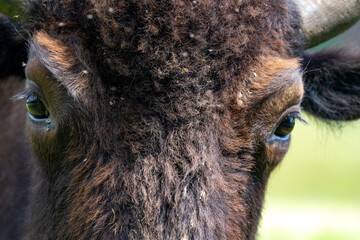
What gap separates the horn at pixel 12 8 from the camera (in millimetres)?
3682

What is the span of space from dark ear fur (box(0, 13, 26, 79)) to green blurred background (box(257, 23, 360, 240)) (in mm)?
5355

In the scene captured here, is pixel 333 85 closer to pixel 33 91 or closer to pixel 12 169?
pixel 33 91

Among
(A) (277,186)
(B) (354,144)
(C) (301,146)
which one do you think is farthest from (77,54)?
(B) (354,144)

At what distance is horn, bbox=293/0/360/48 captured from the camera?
159 inches

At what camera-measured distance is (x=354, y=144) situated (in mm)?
20641

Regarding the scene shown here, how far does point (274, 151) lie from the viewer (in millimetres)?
3625

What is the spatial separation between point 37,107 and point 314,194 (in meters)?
14.6

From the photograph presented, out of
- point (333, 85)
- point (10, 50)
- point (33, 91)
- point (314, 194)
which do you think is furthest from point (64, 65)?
point (314, 194)

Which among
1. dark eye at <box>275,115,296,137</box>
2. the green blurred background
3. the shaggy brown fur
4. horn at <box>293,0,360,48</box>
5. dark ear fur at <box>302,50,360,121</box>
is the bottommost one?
the green blurred background

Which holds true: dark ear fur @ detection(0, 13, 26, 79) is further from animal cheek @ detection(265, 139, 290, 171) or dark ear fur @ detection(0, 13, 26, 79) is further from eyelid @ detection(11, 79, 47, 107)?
animal cheek @ detection(265, 139, 290, 171)

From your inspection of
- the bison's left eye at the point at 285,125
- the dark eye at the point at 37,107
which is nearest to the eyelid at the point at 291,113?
the bison's left eye at the point at 285,125

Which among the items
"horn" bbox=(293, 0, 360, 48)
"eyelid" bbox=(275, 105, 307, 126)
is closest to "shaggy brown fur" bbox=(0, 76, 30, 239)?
"eyelid" bbox=(275, 105, 307, 126)

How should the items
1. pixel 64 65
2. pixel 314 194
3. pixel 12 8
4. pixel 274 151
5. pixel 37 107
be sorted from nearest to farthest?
pixel 64 65, pixel 37 107, pixel 274 151, pixel 12 8, pixel 314 194

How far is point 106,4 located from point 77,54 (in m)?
0.38
